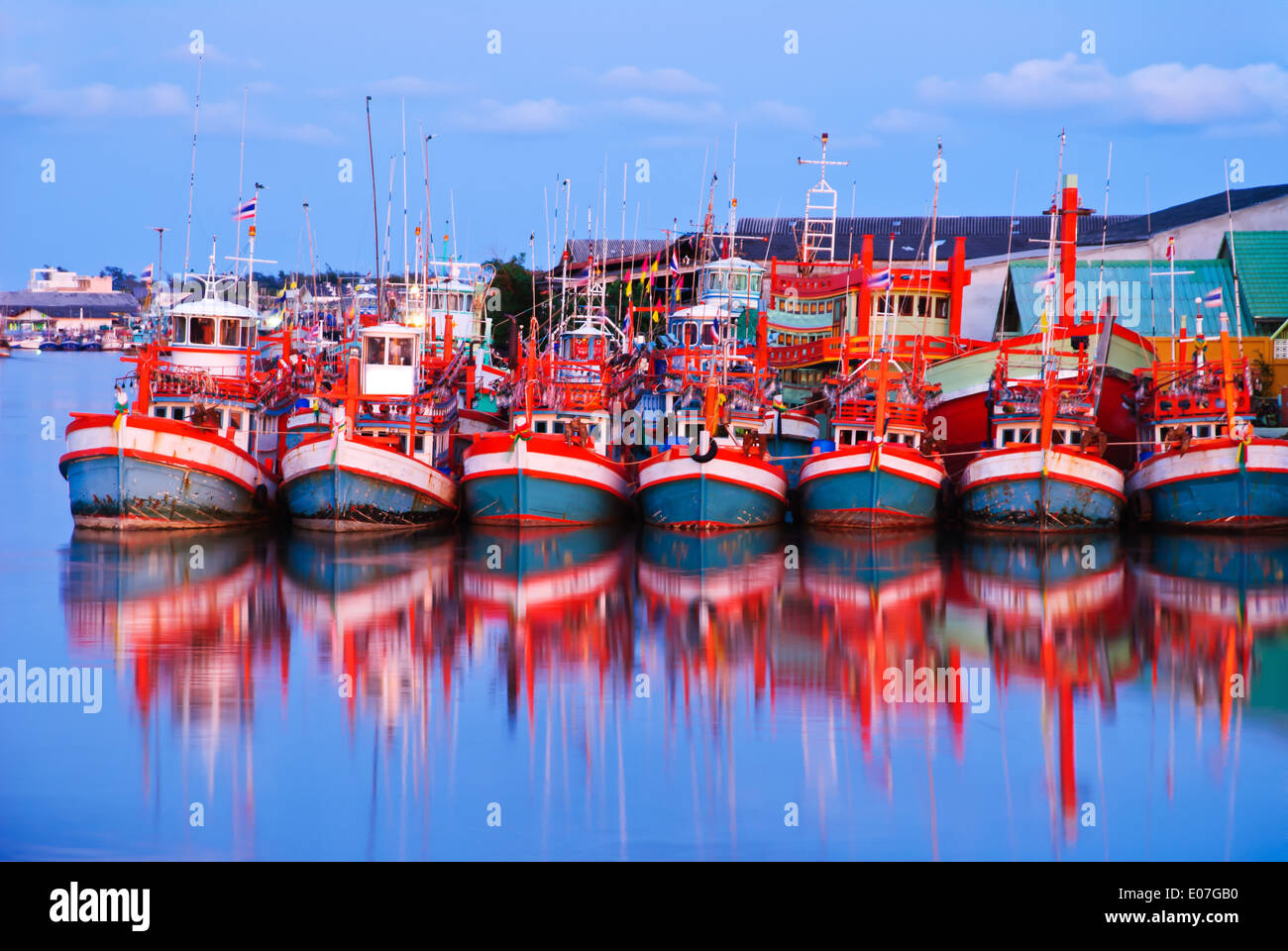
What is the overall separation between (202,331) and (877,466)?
13.9m

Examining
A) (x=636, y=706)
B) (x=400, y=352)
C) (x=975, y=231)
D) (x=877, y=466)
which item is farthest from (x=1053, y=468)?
(x=975, y=231)

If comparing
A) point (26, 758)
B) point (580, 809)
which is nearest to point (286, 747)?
point (26, 758)

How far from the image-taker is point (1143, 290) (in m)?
42.9

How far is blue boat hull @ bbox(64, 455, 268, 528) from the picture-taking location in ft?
87.4

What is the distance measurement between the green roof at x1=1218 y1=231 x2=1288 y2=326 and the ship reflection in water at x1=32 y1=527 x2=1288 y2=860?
1783cm

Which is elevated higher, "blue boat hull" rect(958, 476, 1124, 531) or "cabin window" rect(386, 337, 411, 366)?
"cabin window" rect(386, 337, 411, 366)

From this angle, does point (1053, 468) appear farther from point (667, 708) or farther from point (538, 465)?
point (667, 708)

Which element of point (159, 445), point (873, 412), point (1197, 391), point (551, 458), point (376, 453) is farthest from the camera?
point (873, 412)

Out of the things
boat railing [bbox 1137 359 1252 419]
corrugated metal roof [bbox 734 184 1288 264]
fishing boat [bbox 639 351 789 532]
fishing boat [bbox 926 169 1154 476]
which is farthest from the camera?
corrugated metal roof [bbox 734 184 1288 264]

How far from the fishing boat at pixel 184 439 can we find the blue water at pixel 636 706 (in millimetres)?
1091

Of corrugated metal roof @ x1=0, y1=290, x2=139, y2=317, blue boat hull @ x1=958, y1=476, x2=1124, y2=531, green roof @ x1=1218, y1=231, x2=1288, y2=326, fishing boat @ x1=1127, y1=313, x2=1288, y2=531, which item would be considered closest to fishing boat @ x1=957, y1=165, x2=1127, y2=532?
blue boat hull @ x1=958, y1=476, x2=1124, y2=531

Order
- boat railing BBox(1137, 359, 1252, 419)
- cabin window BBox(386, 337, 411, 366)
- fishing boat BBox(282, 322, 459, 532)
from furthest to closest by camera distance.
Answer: cabin window BBox(386, 337, 411, 366), boat railing BBox(1137, 359, 1252, 419), fishing boat BBox(282, 322, 459, 532)

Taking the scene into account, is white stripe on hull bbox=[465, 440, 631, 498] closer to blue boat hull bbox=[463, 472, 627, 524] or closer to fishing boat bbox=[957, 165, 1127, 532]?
blue boat hull bbox=[463, 472, 627, 524]
